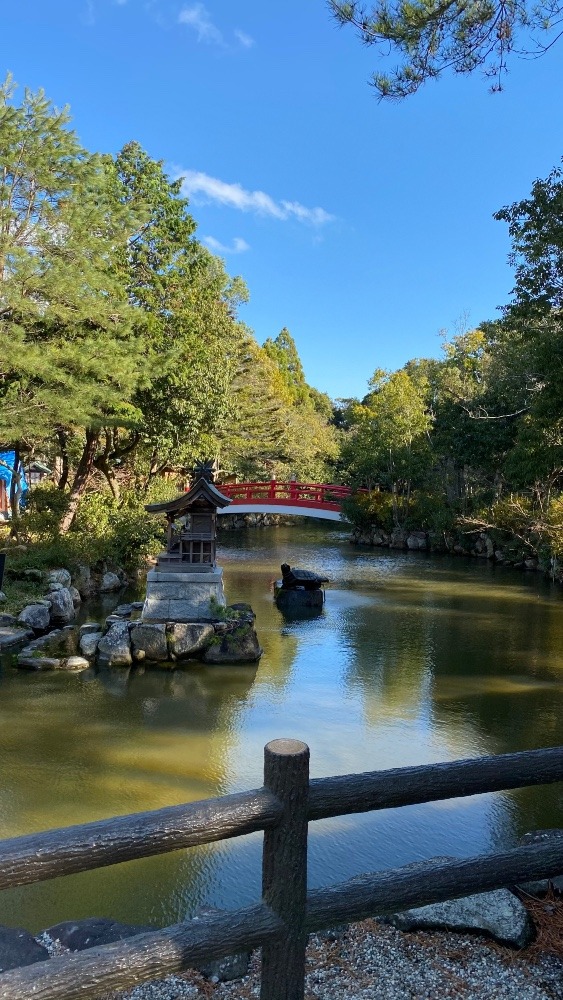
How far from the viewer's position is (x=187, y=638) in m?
8.20

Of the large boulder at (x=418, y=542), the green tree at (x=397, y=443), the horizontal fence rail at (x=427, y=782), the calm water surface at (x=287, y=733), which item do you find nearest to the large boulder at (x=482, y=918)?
the horizontal fence rail at (x=427, y=782)

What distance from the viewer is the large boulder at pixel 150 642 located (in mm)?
8117

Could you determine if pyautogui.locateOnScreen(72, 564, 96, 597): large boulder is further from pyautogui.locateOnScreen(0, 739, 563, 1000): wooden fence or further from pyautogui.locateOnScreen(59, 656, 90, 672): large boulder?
pyautogui.locateOnScreen(0, 739, 563, 1000): wooden fence

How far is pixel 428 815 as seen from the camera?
4535 millimetres

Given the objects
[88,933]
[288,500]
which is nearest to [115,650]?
[88,933]

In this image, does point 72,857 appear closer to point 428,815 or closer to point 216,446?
point 428,815

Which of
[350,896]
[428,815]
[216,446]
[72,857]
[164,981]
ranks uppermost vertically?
[216,446]

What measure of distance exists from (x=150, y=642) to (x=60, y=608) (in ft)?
7.39

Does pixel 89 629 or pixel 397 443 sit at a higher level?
pixel 397 443

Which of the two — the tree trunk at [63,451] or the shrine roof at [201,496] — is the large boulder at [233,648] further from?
the tree trunk at [63,451]

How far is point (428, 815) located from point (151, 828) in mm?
3429

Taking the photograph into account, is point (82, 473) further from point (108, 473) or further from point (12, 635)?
point (12, 635)

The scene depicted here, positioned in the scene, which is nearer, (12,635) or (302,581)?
(12,635)

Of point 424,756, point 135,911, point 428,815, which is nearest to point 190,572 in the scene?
point 424,756
